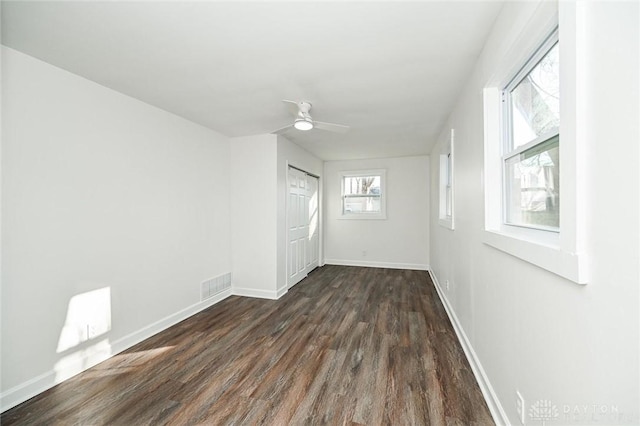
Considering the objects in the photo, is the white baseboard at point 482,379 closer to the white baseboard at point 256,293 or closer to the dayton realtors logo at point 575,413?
the dayton realtors logo at point 575,413

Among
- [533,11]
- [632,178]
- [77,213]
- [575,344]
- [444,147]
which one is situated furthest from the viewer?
[444,147]

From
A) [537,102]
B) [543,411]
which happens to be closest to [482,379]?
[543,411]

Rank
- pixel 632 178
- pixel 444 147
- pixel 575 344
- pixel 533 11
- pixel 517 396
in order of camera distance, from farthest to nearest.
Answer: pixel 444 147 → pixel 517 396 → pixel 533 11 → pixel 575 344 → pixel 632 178

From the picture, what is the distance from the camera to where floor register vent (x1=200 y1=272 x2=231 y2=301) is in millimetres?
3508

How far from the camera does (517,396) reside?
4.48ft

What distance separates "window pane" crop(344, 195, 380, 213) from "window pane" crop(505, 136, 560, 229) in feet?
13.5

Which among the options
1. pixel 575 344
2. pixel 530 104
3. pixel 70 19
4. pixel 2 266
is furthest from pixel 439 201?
pixel 2 266

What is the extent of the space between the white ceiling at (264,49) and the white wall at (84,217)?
27 cm

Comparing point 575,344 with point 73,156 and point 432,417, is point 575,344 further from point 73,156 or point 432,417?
point 73,156

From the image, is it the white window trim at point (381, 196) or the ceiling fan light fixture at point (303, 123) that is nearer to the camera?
the ceiling fan light fixture at point (303, 123)

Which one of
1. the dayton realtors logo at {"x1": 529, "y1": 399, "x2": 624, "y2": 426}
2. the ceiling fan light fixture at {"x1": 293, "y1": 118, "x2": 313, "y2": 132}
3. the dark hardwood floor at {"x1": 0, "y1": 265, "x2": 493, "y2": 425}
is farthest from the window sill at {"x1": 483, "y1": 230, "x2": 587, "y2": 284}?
the ceiling fan light fixture at {"x1": 293, "y1": 118, "x2": 313, "y2": 132}

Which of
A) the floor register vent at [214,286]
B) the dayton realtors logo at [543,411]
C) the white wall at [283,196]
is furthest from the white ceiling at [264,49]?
the floor register vent at [214,286]

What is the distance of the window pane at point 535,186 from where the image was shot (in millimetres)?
1193

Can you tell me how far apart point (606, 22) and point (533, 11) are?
0.51m
